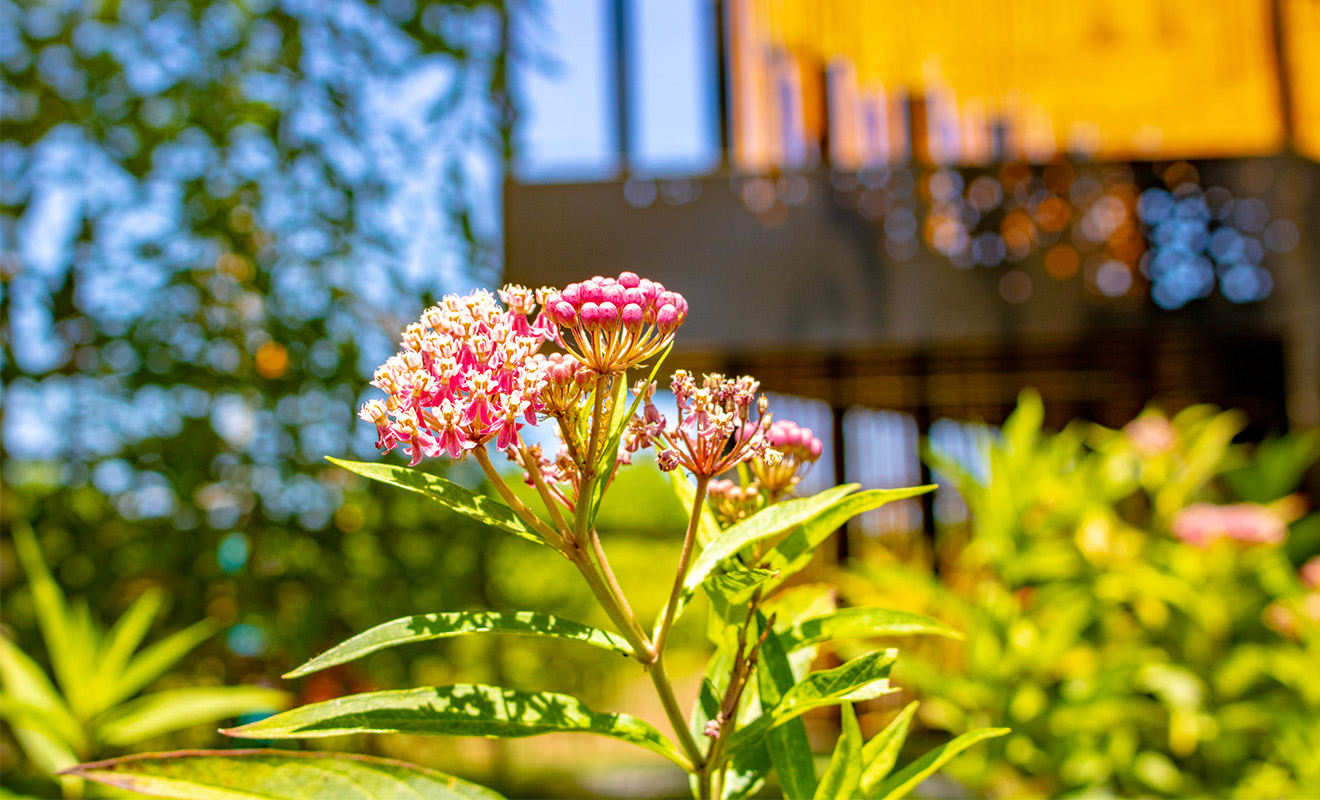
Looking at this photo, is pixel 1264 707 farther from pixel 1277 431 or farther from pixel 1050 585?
pixel 1277 431

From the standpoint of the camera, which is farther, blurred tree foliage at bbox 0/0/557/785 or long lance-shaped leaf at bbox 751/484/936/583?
blurred tree foliage at bbox 0/0/557/785

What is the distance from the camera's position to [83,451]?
6.02 feet

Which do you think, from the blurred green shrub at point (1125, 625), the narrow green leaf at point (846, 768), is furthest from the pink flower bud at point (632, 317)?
the blurred green shrub at point (1125, 625)

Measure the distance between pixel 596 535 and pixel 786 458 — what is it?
142 millimetres

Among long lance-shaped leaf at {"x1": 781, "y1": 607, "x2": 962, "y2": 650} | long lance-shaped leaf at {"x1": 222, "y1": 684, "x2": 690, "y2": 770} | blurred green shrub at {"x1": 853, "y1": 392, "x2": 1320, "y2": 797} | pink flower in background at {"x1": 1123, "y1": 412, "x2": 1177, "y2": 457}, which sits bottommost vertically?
blurred green shrub at {"x1": 853, "y1": 392, "x2": 1320, "y2": 797}

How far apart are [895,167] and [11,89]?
298 centimetres

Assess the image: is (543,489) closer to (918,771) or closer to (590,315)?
(590,315)

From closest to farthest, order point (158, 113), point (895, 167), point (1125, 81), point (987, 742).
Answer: point (987, 742) < point (158, 113) < point (895, 167) < point (1125, 81)

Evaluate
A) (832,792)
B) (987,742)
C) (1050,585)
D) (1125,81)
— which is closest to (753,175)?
(1125,81)

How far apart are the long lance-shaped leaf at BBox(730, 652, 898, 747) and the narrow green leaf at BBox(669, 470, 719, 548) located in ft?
0.34

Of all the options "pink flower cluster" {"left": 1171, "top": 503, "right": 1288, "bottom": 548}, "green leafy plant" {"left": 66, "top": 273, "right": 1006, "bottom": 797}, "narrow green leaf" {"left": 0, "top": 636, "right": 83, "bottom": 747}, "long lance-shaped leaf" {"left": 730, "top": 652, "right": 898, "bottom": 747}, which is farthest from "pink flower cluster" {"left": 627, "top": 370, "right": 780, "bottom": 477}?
"pink flower cluster" {"left": 1171, "top": 503, "right": 1288, "bottom": 548}

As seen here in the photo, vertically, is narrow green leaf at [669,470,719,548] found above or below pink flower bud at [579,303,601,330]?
below

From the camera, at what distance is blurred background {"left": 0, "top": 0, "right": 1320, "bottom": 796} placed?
174 cm

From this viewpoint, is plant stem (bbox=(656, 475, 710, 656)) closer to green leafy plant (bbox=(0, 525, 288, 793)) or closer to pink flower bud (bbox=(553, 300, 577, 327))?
pink flower bud (bbox=(553, 300, 577, 327))
